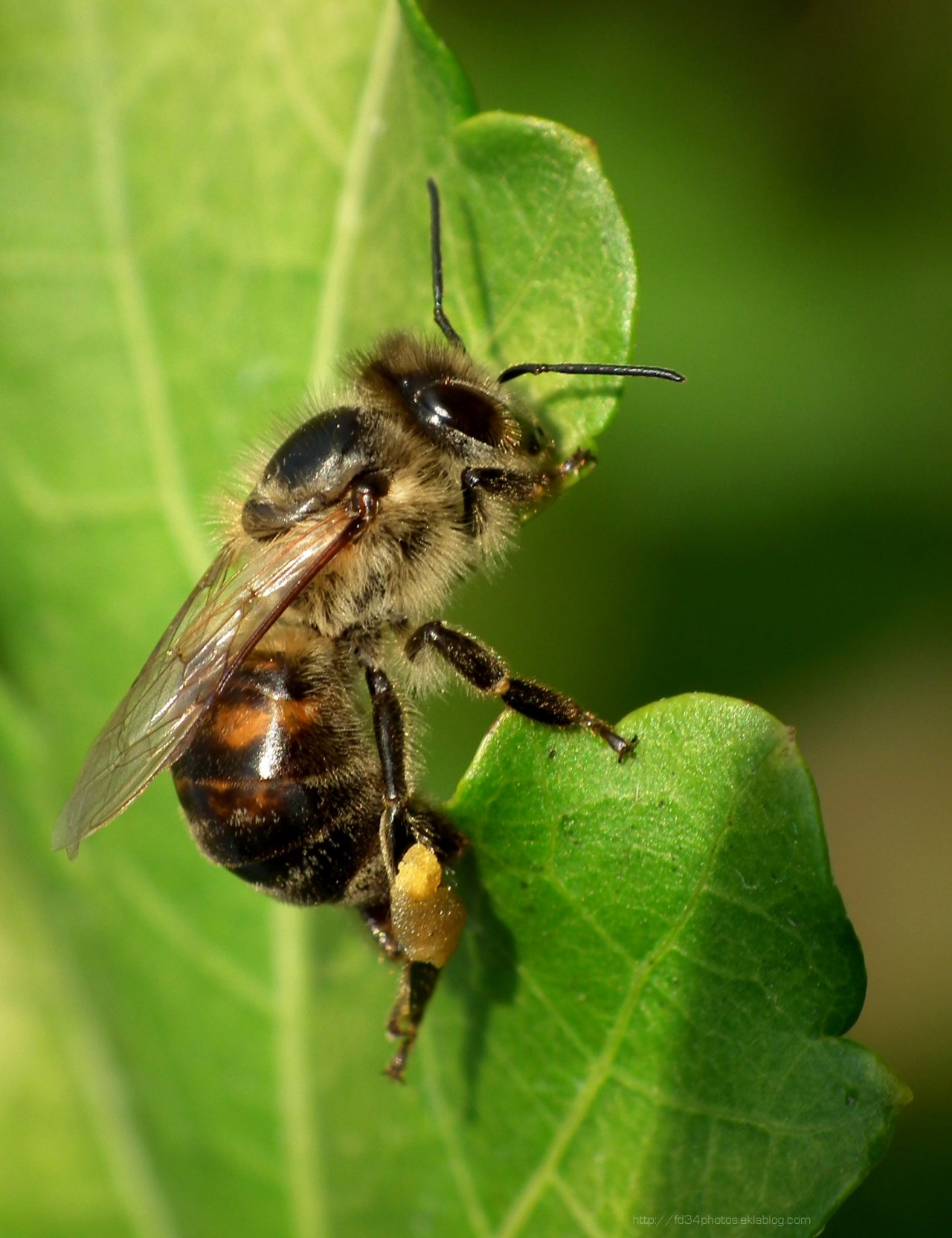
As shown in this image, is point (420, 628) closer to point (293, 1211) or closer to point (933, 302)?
point (293, 1211)

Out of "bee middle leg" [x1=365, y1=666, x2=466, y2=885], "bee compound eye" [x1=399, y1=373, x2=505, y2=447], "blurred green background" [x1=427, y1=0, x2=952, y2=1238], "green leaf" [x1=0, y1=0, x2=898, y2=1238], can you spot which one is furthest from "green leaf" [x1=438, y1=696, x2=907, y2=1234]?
"blurred green background" [x1=427, y1=0, x2=952, y2=1238]

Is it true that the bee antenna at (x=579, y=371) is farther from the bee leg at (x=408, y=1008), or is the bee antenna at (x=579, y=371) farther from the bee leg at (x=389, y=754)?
the bee leg at (x=408, y=1008)

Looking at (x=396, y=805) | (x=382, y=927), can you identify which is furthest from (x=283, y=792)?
(x=382, y=927)

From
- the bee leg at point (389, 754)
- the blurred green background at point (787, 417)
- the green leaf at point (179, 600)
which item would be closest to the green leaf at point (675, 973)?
the green leaf at point (179, 600)

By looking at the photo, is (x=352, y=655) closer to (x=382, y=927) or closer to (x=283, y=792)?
(x=283, y=792)

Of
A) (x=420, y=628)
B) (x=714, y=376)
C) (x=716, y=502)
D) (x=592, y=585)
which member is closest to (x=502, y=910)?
(x=420, y=628)

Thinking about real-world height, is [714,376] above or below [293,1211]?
above

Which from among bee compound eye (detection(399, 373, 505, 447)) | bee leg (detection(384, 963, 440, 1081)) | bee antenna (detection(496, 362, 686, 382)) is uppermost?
bee antenna (detection(496, 362, 686, 382))

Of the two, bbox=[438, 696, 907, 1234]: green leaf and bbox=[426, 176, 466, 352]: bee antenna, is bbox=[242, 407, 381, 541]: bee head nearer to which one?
bbox=[426, 176, 466, 352]: bee antenna
